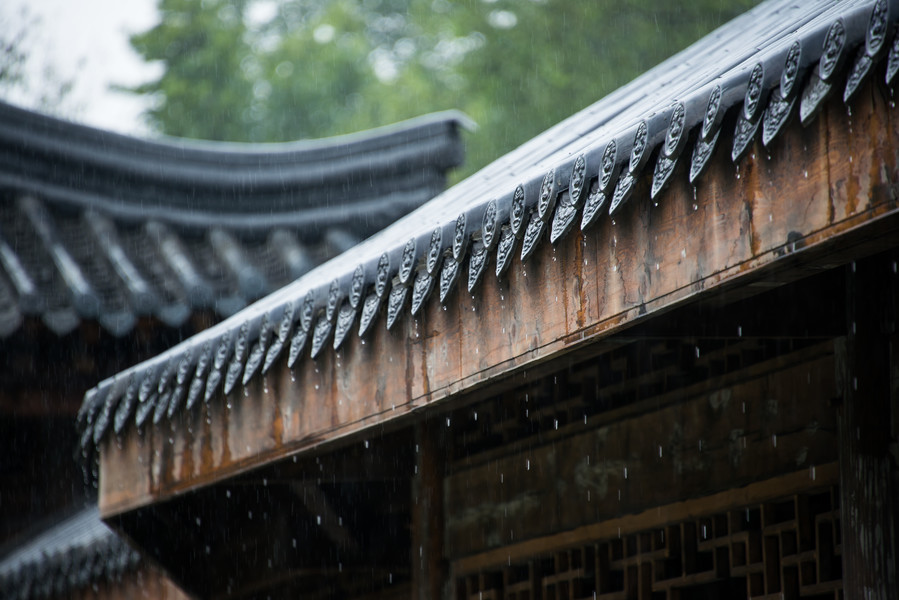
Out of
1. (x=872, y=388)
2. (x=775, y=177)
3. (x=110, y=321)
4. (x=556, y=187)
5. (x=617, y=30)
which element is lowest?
(x=872, y=388)

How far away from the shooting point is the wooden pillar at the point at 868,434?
251cm

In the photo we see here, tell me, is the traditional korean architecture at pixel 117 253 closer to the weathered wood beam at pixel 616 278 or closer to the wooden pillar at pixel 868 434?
the weathered wood beam at pixel 616 278

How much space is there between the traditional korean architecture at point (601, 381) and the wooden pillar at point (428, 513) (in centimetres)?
1

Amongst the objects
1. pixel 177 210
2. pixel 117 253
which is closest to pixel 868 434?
pixel 117 253

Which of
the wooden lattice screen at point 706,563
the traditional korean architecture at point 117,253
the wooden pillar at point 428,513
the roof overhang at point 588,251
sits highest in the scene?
the traditional korean architecture at point 117,253

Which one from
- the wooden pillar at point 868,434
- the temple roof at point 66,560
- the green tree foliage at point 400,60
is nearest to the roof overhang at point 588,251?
the wooden pillar at point 868,434

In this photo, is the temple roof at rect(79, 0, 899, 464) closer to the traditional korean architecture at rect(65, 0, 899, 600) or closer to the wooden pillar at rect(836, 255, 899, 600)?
the traditional korean architecture at rect(65, 0, 899, 600)

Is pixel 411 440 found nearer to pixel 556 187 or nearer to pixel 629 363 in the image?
pixel 629 363

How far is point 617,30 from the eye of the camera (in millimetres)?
14844

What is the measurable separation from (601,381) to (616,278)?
154 cm

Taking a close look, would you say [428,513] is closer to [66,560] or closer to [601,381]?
[601,381]

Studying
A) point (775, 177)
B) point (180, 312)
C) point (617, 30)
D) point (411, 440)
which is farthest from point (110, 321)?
point (617, 30)

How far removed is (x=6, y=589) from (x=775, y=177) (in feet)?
21.8

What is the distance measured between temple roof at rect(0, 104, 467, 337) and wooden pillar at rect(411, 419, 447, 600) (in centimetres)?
292
